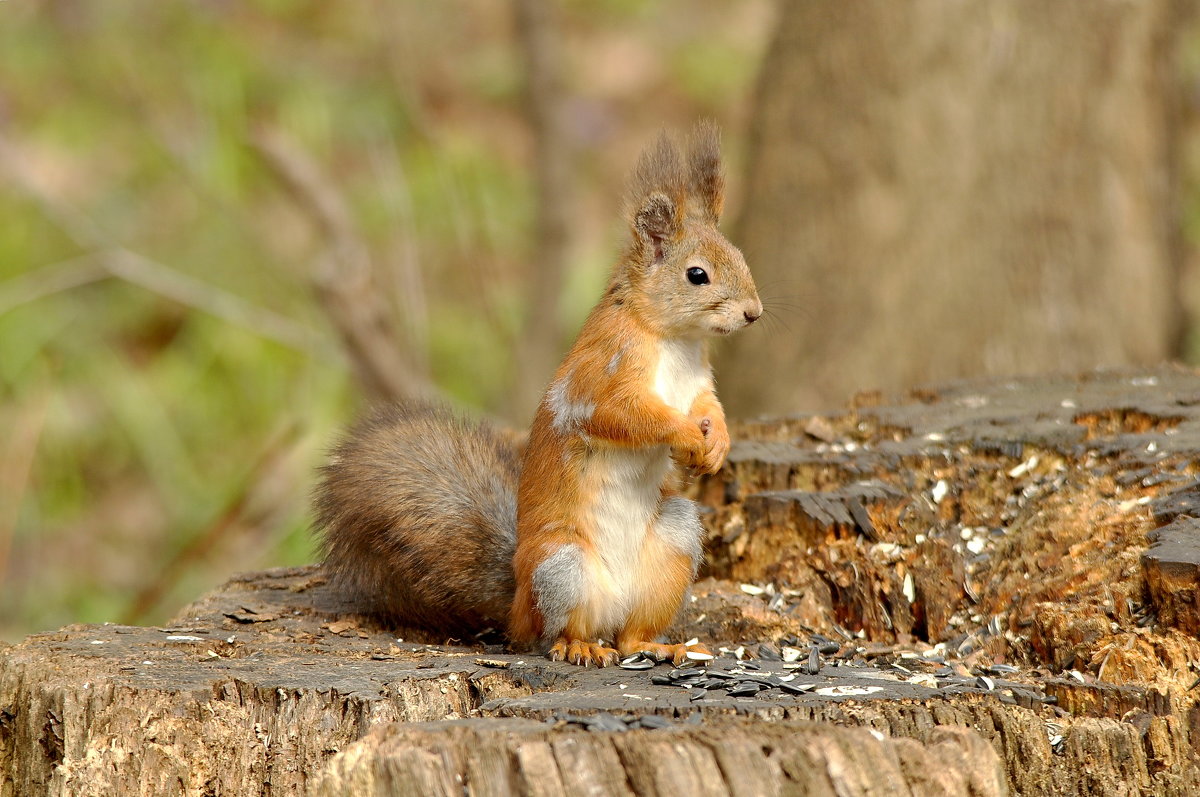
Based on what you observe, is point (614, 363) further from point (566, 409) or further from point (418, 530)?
point (418, 530)

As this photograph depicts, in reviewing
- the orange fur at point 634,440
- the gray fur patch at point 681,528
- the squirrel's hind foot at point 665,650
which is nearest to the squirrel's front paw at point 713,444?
the orange fur at point 634,440

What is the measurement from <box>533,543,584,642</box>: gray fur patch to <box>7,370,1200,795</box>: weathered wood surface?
3.8 inches

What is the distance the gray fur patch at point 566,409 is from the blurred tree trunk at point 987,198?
7.26 feet

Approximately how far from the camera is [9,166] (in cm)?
512

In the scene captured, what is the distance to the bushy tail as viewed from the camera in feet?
8.29

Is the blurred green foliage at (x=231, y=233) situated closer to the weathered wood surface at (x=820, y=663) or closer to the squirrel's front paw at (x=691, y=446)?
the weathered wood surface at (x=820, y=663)

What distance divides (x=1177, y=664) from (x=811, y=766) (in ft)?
2.80

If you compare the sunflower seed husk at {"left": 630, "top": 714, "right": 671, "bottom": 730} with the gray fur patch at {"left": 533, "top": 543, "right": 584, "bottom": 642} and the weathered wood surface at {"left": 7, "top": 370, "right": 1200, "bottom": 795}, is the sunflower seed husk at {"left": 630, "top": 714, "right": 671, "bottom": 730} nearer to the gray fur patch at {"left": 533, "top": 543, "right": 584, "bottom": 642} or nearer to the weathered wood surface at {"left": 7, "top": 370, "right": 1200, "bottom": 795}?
the weathered wood surface at {"left": 7, "top": 370, "right": 1200, "bottom": 795}

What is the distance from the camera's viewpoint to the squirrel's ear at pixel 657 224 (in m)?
2.47

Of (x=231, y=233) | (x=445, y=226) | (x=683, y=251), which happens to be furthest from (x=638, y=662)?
(x=445, y=226)

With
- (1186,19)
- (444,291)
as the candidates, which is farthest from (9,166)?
(1186,19)

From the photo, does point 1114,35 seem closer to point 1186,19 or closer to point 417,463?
point 1186,19

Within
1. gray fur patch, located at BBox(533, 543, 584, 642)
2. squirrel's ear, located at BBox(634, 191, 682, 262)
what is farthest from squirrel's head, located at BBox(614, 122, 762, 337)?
gray fur patch, located at BBox(533, 543, 584, 642)

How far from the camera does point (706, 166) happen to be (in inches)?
99.1
